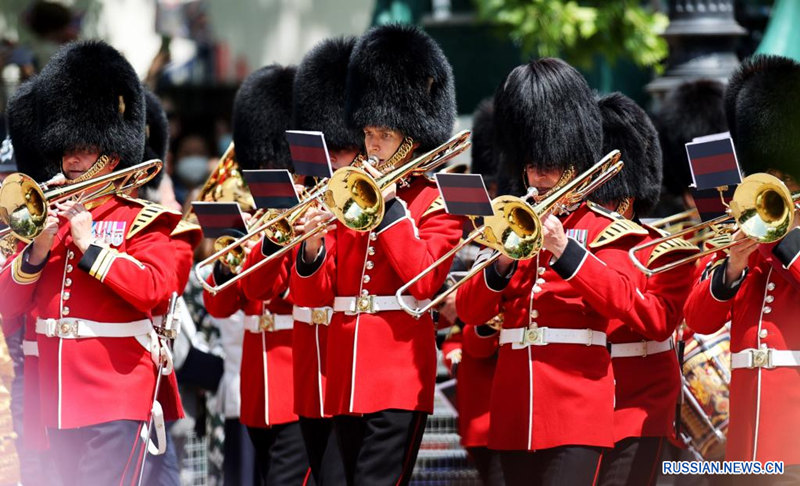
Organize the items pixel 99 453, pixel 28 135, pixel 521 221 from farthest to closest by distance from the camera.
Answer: pixel 28 135 < pixel 99 453 < pixel 521 221

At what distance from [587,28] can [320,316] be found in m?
5.12

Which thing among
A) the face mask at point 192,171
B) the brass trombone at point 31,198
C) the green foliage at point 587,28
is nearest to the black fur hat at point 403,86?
the brass trombone at point 31,198

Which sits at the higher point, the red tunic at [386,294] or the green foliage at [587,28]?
the red tunic at [386,294]

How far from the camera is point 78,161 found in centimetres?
569

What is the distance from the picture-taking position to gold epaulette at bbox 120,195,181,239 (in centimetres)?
556

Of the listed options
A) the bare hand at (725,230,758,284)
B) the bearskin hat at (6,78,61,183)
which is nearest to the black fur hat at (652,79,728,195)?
the bare hand at (725,230,758,284)

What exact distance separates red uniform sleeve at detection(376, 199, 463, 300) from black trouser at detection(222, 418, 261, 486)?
6.53 ft

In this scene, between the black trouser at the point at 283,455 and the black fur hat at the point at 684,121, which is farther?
the black fur hat at the point at 684,121

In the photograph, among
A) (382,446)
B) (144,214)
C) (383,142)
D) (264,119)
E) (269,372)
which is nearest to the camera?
(382,446)

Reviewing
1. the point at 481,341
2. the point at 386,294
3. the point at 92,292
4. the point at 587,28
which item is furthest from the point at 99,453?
the point at 587,28

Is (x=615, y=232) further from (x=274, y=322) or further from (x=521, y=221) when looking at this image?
(x=274, y=322)

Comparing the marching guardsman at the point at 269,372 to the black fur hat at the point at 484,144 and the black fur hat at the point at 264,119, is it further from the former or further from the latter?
the black fur hat at the point at 484,144

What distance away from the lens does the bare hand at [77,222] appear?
5363 millimetres

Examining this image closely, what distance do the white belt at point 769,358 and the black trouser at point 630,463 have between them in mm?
544
